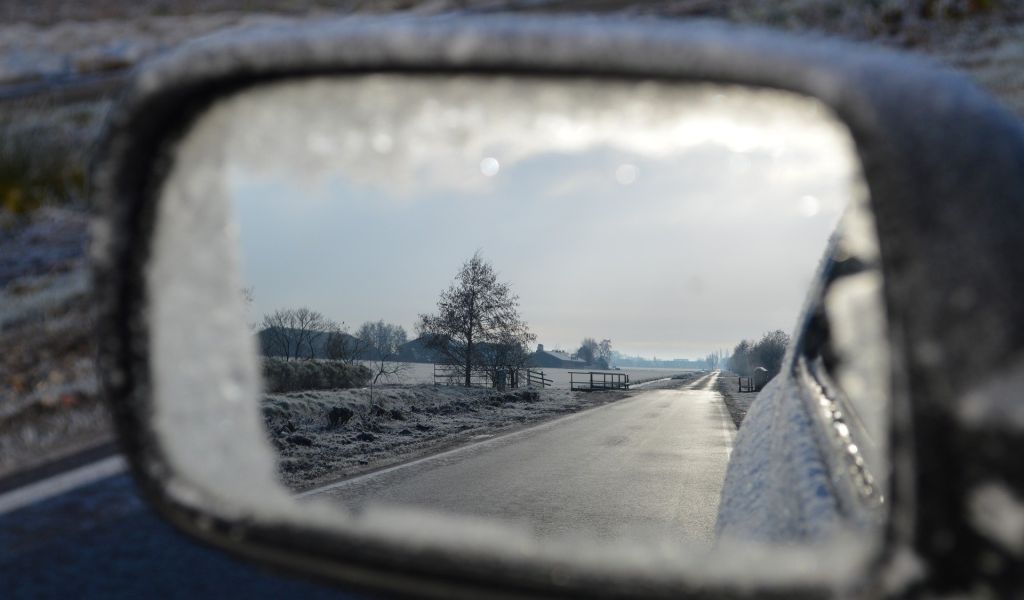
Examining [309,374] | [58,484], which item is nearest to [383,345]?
[309,374]

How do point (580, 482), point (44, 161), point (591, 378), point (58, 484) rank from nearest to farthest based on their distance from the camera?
1. point (591, 378)
2. point (58, 484)
3. point (580, 482)
4. point (44, 161)

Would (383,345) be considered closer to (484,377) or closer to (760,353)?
(484,377)

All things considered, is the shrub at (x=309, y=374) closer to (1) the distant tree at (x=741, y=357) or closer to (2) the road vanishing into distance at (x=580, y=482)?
(2) the road vanishing into distance at (x=580, y=482)

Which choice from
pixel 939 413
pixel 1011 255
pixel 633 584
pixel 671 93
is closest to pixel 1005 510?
pixel 939 413

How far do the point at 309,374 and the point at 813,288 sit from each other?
1.59 meters

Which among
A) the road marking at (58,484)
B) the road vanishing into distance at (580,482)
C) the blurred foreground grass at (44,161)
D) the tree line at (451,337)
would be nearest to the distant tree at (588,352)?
the tree line at (451,337)

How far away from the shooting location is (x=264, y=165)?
1.49 m

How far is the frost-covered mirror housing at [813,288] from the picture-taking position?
30.4 inches

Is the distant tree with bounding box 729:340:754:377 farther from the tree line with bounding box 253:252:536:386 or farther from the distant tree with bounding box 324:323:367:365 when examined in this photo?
the distant tree with bounding box 324:323:367:365

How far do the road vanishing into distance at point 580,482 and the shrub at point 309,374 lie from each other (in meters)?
0.51

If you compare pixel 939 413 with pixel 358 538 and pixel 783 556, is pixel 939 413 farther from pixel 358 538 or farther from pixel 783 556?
pixel 358 538

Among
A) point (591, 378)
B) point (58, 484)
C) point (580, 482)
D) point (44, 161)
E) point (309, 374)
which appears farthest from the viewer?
point (44, 161)

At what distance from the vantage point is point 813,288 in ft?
5.80

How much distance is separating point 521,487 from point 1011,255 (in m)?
5.55
